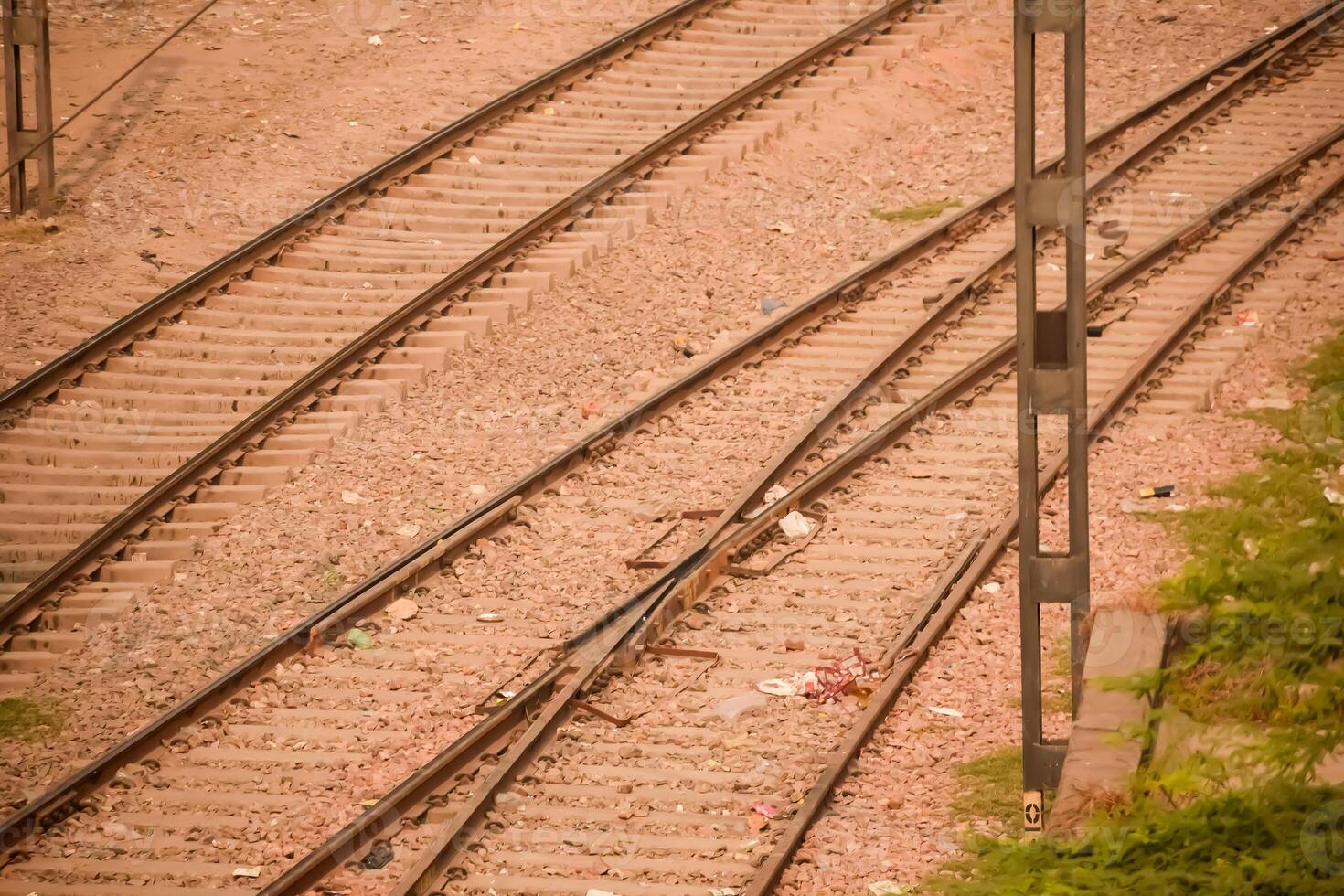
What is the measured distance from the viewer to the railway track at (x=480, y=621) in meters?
8.43

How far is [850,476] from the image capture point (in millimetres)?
11578

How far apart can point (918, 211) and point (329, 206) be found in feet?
18.8

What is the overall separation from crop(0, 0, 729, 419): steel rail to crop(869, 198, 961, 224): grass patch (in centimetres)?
411

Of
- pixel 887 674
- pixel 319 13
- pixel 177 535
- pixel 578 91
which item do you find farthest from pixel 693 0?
Answer: pixel 887 674

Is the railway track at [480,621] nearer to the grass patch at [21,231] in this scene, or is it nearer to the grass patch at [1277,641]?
the grass patch at [1277,641]

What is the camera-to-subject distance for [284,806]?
8.66 meters

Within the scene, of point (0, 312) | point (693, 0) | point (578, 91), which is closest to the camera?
point (0, 312)

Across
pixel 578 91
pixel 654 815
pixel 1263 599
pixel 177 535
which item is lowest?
pixel 654 815

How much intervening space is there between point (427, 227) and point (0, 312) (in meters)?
3.89

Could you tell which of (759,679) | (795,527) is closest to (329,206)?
(795,527)

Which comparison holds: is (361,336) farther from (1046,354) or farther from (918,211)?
(1046,354)

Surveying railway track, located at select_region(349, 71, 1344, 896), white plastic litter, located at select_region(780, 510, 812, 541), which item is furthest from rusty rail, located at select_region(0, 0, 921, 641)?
white plastic litter, located at select_region(780, 510, 812, 541)

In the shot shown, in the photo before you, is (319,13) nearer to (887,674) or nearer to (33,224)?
(33,224)

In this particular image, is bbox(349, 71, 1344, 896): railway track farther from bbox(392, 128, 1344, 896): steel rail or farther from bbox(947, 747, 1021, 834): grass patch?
bbox(947, 747, 1021, 834): grass patch
